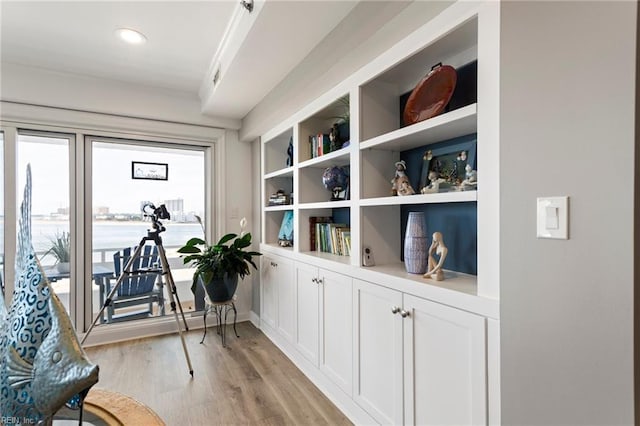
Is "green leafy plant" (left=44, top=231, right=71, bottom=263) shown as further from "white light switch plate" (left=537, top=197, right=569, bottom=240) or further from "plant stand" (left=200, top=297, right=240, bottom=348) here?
"white light switch plate" (left=537, top=197, right=569, bottom=240)

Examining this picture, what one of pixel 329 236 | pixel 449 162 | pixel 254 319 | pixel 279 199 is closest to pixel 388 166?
pixel 449 162

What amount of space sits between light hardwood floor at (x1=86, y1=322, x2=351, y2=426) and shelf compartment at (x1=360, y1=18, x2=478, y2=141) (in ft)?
5.54

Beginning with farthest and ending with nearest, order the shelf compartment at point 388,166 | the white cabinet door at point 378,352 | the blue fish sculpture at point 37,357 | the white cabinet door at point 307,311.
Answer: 1. the white cabinet door at point 307,311
2. the shelf compartment at point 388,166
3. the white cabinet door at point 378,352
4. the blue fish sculpture at point 37,357

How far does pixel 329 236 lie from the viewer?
2432 mm

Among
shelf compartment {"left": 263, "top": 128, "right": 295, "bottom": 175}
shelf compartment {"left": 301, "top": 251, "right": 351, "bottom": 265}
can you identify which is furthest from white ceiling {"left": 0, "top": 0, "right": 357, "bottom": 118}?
shelf compartment {"left": 301, "top": 251, "right": 351, "bottom": 265}

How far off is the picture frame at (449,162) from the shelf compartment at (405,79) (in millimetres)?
214

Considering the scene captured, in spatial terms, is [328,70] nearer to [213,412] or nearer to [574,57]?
[574,57]

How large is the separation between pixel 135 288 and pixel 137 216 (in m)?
0.72

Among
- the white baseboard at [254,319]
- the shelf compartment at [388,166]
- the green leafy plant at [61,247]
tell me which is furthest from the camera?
the white baseboard at [254,319]

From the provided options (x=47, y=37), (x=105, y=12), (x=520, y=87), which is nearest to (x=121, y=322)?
(x=47, y=37)

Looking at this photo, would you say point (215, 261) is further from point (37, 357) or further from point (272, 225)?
point (37, 357)

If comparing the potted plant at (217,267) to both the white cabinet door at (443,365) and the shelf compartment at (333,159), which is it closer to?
the shelf compartment at (333,159)

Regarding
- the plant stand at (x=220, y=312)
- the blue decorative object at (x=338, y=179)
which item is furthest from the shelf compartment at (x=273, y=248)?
the blue decorative object at (x=338, y=179)

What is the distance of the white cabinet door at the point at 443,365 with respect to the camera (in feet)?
3.79
